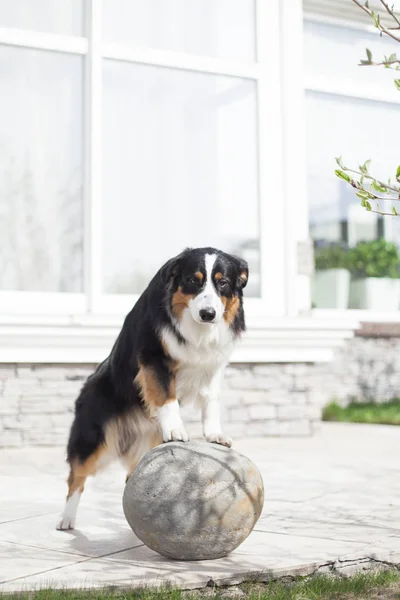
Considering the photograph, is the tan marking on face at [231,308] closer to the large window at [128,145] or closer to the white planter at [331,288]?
the large window at [128,145]

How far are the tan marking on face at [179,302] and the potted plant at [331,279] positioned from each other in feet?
20.3

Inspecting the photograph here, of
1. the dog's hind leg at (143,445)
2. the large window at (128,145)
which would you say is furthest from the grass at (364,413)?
the dog's hind leg at (143,445)

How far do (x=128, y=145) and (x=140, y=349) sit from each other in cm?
439

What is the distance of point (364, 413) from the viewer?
32.0 ft

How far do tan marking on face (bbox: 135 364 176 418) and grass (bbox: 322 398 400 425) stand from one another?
629 centimetres

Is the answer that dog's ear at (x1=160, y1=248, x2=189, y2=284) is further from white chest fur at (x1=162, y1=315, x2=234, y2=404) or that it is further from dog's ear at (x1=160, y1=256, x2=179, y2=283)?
white chest fur at (x1=162, y1=315, x2=234, y2=404)

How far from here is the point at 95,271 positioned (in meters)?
7.19

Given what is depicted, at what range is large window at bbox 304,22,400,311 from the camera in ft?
29.7

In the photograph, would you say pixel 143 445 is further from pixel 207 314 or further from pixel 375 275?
pixel 375 275

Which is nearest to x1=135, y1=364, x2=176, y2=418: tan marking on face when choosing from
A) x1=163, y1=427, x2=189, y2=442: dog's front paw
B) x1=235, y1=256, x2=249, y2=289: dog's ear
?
x1=163, y1=427, x2=189, y2=442: dog's front paw

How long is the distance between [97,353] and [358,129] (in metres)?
4.38

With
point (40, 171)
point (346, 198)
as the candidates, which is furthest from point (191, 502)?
point (346, 198)

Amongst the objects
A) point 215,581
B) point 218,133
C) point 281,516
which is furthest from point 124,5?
point 215,581

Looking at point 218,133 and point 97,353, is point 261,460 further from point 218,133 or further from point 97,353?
point 218,133
